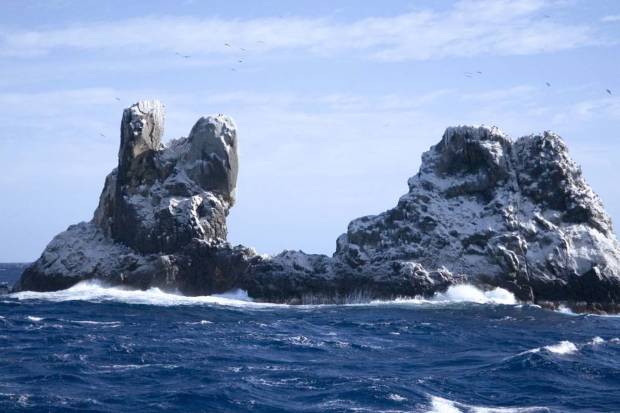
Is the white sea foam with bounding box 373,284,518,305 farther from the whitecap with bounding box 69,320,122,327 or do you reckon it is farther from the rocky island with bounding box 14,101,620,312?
the whitecap with bounding box 69,320,122,327

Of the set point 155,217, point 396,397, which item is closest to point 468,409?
point 396,397

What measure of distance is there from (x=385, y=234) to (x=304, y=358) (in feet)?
89.3

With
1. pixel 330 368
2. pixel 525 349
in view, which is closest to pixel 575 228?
pixel 525 349

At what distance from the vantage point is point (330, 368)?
115 ft

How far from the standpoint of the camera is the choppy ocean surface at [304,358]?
29109 mm

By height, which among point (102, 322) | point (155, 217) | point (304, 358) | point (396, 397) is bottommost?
point (396, 397)

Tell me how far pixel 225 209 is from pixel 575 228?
25242 millimetres

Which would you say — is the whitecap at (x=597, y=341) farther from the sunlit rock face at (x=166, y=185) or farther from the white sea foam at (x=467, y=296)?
the sunlit rock face at (x=166, y=185)

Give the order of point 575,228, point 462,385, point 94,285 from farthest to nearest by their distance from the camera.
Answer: point 94,285 < point 575,228 < point 462,385

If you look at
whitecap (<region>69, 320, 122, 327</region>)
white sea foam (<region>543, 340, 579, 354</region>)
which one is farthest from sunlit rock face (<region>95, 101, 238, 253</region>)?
white sea foam (<region>543, 340, 579, 354</region>)

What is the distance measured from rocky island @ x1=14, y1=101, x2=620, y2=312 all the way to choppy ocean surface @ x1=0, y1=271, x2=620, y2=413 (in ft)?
12.7

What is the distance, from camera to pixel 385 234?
64.0 m

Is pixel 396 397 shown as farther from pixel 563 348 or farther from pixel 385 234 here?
pixel 385 234

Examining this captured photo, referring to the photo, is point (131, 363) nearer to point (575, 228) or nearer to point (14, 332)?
point (14, 332)
